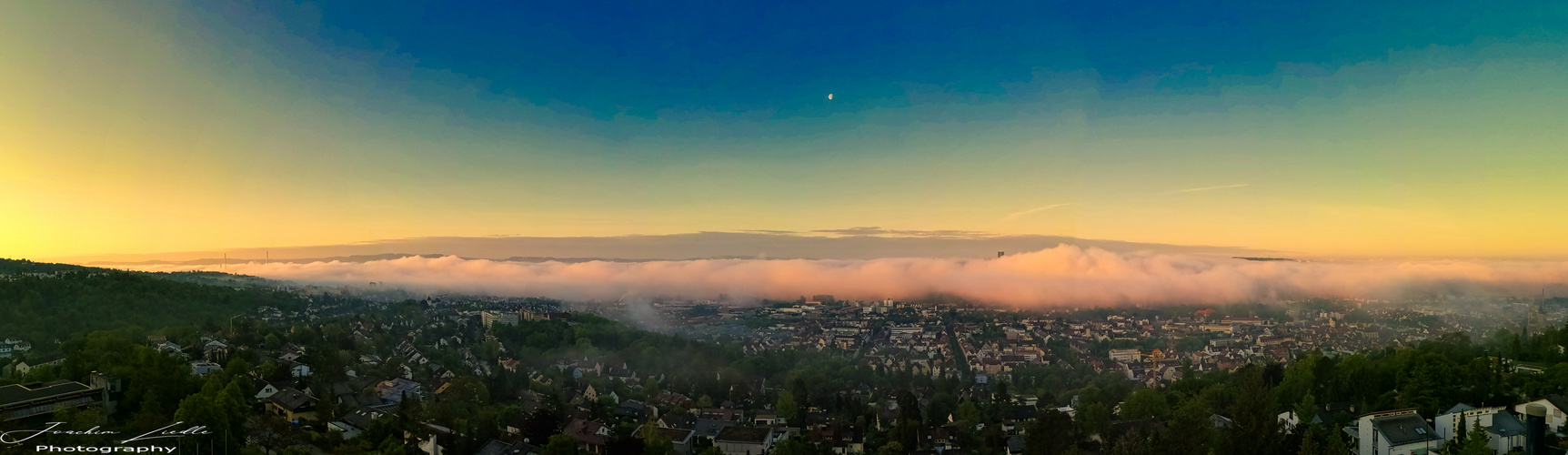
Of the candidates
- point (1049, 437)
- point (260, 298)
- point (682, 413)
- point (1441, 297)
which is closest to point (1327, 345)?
point (1441, 297)

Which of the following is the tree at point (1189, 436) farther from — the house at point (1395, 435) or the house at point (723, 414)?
the house at point (723, 414)

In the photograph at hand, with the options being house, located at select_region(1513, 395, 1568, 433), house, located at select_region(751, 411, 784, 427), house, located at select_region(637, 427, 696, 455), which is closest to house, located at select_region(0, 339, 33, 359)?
house, located at select_region(637, 427, 696, 455)

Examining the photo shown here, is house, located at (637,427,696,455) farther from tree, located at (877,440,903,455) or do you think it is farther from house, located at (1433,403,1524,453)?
house, located at (1433,403,1524,453)

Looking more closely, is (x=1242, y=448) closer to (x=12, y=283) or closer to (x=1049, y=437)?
(x=1049, y=437)

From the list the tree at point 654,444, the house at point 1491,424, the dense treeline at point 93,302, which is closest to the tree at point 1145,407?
the house at point 1491,424

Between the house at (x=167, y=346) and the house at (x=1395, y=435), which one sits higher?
the house at (x=167, y=346)

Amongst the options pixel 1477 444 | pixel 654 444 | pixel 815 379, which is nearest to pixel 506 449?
pixel 654 444

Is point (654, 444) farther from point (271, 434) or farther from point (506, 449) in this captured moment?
point (271, 434)
